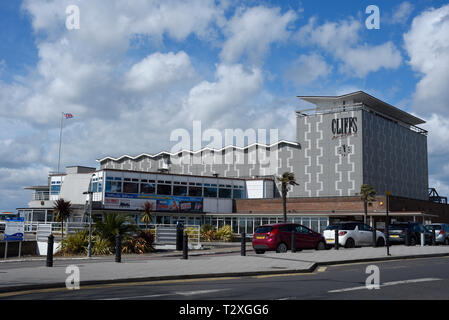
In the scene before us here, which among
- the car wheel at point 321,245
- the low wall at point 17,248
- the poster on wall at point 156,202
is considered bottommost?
the low wall at point 17,248

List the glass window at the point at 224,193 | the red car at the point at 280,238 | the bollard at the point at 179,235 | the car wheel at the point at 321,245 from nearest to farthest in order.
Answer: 1. the red car at the point at 280,238
2. the car wheel at the point at 321,245
3. the bollard at the point at 179,235
4. the glass window at the point at 224,193

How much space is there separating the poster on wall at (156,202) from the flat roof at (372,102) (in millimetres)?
25333

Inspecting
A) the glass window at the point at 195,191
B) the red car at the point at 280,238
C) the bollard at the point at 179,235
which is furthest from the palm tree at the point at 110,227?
the glass window at the point at 195,191

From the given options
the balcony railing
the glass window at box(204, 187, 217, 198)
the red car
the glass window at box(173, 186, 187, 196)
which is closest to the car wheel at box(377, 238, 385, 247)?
the red car

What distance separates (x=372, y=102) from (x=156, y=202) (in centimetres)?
3578

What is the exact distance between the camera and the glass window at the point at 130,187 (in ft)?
177

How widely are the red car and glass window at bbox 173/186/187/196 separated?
114ft

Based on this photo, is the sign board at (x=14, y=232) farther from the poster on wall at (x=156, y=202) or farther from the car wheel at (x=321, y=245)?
the poster on wall at (x=156, y=202)

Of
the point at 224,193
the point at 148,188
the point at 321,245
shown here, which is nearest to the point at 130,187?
the point at 148,188

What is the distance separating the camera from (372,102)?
70812 millimetres

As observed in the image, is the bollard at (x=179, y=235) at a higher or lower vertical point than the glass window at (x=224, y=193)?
lower

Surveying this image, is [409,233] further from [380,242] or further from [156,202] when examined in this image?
[156,202]

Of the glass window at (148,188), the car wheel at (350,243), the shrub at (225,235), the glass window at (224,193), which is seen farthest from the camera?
the glass window at (224,193)

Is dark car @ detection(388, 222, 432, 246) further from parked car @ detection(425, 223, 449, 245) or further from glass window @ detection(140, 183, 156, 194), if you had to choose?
glass window @ detection(140, 183, 156, 194)
